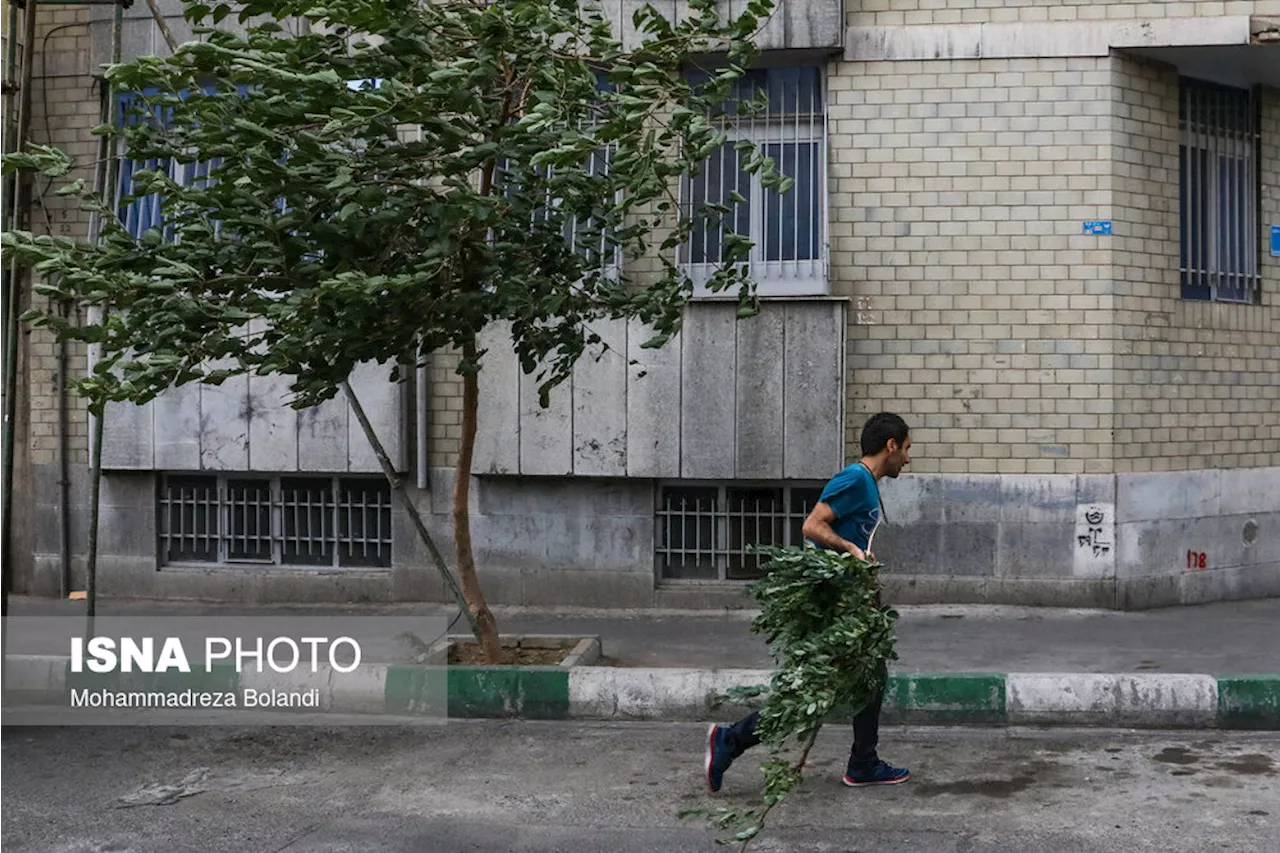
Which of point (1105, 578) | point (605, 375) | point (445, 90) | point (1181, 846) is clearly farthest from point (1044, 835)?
point (605, 375)

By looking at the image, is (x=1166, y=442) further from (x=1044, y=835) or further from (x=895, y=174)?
(x=1044, y=835)

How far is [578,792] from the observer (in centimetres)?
684

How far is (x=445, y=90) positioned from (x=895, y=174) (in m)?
4.96

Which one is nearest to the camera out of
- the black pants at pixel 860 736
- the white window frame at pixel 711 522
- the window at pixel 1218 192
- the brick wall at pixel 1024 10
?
the black pants at pixel 860 736

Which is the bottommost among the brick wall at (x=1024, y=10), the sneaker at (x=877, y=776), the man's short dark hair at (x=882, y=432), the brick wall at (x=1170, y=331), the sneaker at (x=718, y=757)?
the sneaker at (x=877, y=776)

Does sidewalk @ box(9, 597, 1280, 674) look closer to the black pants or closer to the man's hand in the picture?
the black pants

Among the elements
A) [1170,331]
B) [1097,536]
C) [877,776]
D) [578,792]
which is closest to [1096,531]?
[1097,536]

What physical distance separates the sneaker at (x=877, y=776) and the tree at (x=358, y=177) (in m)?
2.54

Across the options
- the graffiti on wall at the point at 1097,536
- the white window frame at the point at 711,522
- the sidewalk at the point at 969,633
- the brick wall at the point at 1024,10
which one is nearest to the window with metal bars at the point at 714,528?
the white window frame at the point at 711,522

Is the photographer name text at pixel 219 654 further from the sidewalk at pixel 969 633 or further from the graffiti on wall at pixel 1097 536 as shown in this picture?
the graffiti on wall at pixel 1097 536

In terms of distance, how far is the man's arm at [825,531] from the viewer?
662cm

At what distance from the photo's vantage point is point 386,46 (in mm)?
7230

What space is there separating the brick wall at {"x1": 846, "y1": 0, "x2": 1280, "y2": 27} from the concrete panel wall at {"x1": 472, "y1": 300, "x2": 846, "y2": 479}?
6.91ft

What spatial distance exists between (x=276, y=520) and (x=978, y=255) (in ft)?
18.5
